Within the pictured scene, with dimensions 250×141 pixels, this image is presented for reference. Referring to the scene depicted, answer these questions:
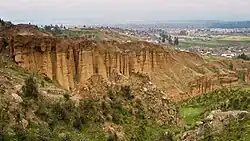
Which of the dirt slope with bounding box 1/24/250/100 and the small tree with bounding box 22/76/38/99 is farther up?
the small tree with bounding box 22/76/38/99

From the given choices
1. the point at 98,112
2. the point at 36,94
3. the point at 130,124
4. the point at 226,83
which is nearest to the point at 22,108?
the point at 36,94

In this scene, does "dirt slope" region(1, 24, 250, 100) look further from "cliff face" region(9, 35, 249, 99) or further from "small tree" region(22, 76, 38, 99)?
"small tree" region(22, 76, 38, 99)

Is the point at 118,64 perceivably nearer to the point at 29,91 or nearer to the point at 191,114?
the point at 191,114

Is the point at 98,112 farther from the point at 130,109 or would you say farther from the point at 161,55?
the point at 161,55

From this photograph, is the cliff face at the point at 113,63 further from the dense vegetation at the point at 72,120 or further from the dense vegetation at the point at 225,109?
the dense vegetation at the point at 72,120

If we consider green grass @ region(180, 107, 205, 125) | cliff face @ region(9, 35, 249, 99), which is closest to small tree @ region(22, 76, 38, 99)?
green grass @ region(180, 107, 205, 125)

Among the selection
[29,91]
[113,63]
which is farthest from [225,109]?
[113,63]

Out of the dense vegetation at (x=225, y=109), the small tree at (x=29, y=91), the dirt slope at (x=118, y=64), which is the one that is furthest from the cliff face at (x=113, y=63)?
the small tree at (x=29, y=91)

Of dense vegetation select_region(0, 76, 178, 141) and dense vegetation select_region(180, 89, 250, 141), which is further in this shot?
dense vegetation select_region(0, 76, 178, 141)
